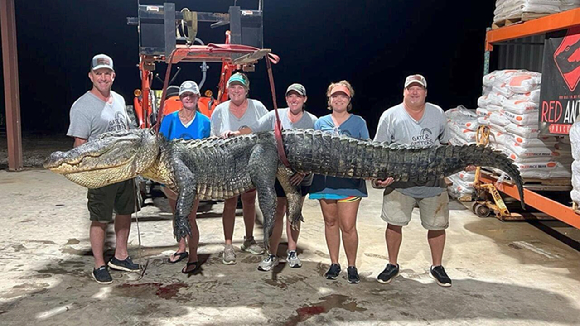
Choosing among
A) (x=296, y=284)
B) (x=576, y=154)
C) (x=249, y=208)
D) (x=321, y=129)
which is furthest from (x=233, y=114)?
(x=576, y=154)

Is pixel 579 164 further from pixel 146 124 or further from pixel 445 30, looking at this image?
pixel 445 30

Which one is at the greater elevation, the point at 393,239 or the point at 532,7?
the point at 532,7

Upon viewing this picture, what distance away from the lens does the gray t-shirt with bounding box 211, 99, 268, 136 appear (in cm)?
362

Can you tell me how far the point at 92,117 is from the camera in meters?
3.23

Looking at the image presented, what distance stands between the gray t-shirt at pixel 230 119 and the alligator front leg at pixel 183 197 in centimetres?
86

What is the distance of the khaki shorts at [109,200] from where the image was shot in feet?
11.1

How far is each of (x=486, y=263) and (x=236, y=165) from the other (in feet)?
7.93

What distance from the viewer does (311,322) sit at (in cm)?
283

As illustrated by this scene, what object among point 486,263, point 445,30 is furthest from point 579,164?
point 445,30

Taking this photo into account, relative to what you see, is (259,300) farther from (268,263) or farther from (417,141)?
(417,141)

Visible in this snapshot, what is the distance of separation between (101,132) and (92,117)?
0.12 meters

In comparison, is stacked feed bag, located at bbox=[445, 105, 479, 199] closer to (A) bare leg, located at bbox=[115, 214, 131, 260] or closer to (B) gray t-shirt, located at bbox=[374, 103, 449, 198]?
(B) gray t-shirt, located at bbox=[374, 103, 449, 198]

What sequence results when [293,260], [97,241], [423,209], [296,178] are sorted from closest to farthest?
[296,178] → [423,209] → [97,241] → [293,260]

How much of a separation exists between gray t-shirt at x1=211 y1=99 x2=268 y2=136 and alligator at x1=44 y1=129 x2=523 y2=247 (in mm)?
655
